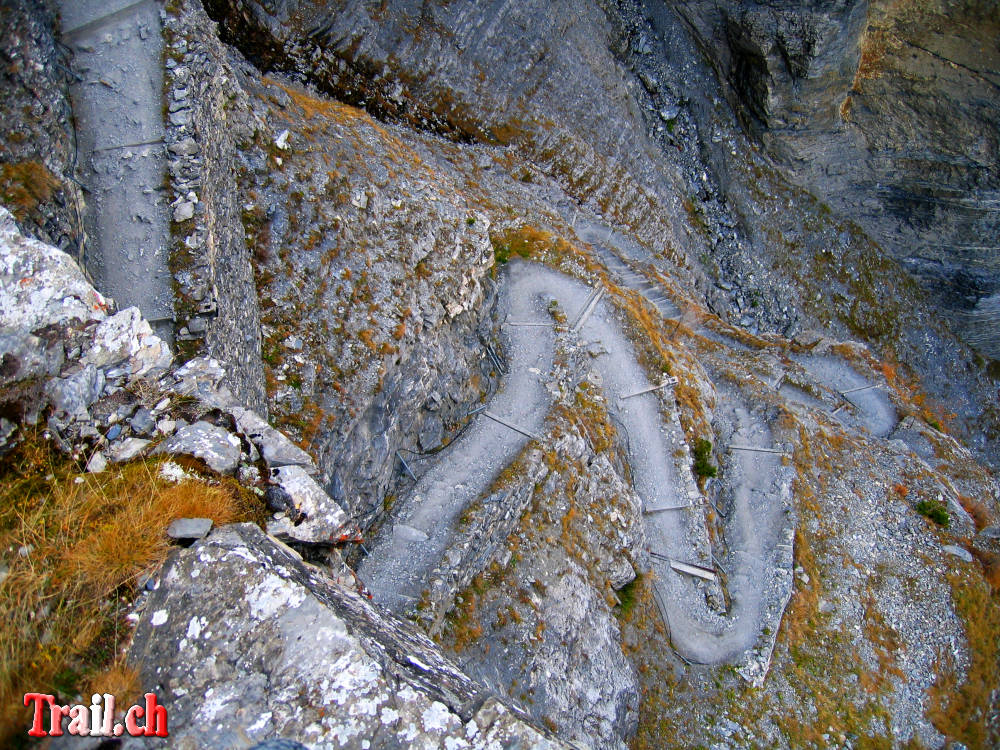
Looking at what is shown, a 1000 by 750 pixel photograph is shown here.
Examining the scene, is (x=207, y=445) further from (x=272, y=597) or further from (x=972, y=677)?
(x=972, y=677)

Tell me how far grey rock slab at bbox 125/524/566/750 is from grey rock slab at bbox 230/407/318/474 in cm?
152

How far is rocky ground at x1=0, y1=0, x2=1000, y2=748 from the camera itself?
895cm

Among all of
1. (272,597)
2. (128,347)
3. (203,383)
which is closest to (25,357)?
(128,347)

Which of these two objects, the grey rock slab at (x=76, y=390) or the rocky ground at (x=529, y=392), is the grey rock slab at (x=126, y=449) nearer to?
the rocky ground at (x=529, y=392)

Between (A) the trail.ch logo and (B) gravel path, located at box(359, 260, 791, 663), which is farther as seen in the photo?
(B) gravel path, located at box(359, 260, 791, 663)

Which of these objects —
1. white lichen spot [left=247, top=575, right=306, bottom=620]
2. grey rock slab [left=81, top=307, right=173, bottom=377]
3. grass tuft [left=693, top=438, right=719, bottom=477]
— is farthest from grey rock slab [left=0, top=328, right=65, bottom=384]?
grass tuft [left=693, top=438, right=719, bottom=477]

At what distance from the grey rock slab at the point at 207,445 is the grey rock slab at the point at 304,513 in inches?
28.4

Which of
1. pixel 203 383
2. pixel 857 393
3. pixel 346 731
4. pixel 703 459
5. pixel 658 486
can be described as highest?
pixel 203 383

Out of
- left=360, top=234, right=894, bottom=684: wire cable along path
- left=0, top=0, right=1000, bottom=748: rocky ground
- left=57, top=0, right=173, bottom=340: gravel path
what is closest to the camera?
left=0, top=0, right=1000, bottom=748: rocky ground

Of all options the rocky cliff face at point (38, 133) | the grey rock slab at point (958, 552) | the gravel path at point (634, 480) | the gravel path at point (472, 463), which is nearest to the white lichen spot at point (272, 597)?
the rocky cliff face at point (38, 133)

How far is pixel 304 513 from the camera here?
10000 millimetres

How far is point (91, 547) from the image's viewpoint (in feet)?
26.0

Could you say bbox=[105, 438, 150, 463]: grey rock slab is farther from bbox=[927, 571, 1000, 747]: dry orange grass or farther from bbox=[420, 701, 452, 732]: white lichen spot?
bbox=[927, 571, 1000, 747]: dry orange grass

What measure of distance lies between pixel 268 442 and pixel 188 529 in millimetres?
2016
